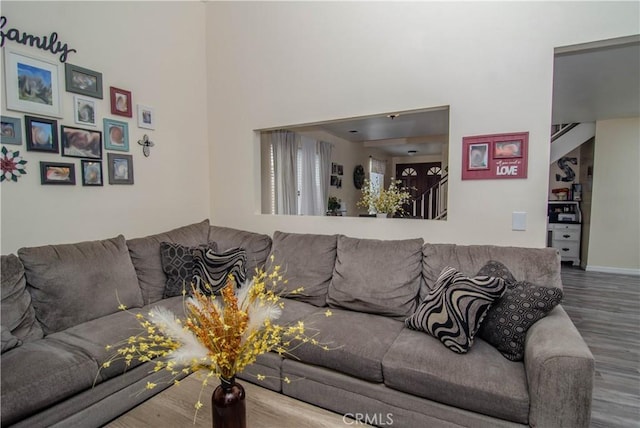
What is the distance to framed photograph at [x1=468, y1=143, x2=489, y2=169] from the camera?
2.27 metres

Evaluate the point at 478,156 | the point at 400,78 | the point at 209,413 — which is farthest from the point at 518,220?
the point at 209,413

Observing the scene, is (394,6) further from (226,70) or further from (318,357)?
(318,357)

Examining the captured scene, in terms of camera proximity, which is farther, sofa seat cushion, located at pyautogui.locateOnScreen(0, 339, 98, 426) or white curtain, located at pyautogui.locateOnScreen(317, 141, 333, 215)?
white curtain, located at pyautogui.locateOnScreen(317, 141, 333, 215)

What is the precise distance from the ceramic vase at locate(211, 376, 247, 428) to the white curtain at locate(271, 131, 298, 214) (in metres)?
3.09

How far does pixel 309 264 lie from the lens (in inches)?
99.2

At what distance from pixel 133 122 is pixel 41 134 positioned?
714 millimetres

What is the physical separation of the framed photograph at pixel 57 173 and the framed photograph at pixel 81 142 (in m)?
0.09

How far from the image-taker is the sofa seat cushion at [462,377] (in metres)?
1.38

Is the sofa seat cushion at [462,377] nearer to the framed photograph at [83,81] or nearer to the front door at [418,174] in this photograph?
the framed photograph at [83,81]

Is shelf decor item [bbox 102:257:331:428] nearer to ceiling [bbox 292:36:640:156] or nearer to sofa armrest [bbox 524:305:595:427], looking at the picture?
sofa armrest [bbox 524:305:595:427]

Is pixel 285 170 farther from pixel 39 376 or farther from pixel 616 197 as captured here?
pixel 616 197

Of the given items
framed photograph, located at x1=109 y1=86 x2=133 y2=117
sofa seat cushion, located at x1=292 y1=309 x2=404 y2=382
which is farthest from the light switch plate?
framed photograph, located at x1=109 y1=86 x2=133 y2=117

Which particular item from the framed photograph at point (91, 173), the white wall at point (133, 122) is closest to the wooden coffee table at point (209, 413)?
the white wall at point (133, 122)

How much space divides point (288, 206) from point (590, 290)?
4.38 m
